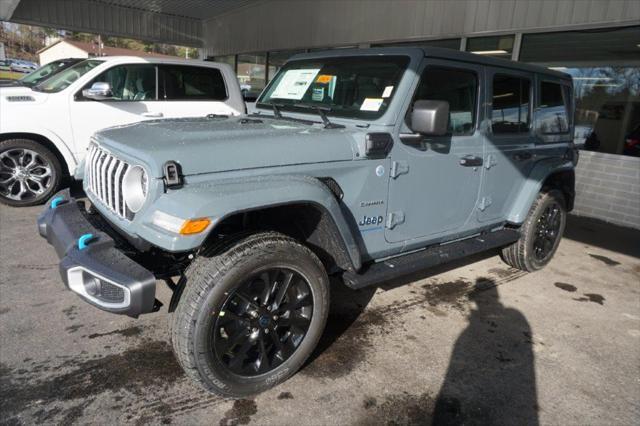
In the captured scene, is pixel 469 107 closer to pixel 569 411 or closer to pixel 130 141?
pixel 569 411

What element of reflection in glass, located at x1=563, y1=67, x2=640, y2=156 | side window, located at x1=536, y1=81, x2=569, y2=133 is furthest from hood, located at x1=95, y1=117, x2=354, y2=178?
reflection in glass, located at x1=563, y1=67, x2=640, y2=156

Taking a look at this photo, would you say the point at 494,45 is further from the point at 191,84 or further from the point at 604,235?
the point at 191,84

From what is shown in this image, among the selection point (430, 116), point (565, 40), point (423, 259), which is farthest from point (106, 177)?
point (565, 40)

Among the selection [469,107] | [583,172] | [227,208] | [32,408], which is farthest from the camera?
[583,172]

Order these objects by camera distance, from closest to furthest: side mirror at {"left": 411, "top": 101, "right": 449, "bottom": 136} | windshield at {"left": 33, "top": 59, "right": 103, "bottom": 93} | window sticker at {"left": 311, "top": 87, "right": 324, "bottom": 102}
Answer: side mirror at {"left": 411, "top": 101, "right": 449, "bottom": 136}
window sticker at {"left": 311, "top": 87, "right": 324, "bottom": 102}
windshield at {"left": 33, "top": 59, "right": 103, "bottom": 93}

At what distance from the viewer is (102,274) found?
2221mm

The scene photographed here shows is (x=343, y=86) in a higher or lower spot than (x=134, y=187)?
higher

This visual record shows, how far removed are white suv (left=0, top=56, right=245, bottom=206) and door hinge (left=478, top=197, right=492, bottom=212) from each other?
4.39 metres

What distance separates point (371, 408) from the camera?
8.59ft

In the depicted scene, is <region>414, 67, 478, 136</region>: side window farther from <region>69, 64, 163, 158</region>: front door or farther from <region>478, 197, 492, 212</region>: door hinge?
<region>69, 64, 163, 158</region>: front door

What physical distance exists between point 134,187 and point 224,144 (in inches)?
20.9

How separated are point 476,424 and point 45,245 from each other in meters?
4.29

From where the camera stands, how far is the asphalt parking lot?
256 cm

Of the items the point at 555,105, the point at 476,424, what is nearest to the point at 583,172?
the point at 555,105
